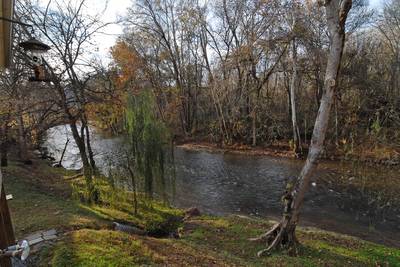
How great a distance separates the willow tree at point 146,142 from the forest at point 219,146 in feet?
0.11

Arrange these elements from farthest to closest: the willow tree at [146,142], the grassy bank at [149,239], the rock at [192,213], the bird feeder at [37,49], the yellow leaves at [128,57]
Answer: the yellow leaves at [128,57] → the rock at [192,213] → the willow tree at [146,142] → the grassy bank at [149,239] → the bird feeder at [37,49]

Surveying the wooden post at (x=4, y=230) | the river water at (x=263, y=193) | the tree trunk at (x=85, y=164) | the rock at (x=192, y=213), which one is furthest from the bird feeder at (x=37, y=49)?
the rock at (x=192, y=213)

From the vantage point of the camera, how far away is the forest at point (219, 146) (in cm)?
504

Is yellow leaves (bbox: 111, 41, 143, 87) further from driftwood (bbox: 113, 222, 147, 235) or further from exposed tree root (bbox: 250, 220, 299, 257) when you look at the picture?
exposed tree root (bbox: 250, 220, 299, 257)

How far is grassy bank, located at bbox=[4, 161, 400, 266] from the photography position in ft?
14.0

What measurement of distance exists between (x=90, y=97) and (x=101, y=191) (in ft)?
8.39

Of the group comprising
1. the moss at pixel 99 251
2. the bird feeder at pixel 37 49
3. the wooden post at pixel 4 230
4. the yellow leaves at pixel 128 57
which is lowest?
the moss at pixel 99 251

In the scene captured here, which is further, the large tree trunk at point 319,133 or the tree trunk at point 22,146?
the tree trunk at point 22,146

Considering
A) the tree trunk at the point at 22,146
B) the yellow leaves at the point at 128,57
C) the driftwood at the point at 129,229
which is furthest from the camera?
the yellow leaves at the point at 128,57

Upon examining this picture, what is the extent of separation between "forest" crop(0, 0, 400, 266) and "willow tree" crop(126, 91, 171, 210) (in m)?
0.03

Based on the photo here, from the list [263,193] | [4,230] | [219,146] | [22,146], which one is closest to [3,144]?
[22,146]

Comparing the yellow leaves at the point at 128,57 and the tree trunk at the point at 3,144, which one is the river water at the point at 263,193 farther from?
the yellow leaves at the point at 128,57

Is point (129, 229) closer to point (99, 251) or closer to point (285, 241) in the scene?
point (99, 251)

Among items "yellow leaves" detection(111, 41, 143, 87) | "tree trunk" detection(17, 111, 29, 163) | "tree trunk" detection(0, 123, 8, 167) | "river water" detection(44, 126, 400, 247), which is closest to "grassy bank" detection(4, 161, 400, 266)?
"river water" detection(44, 126, 400, 247)
